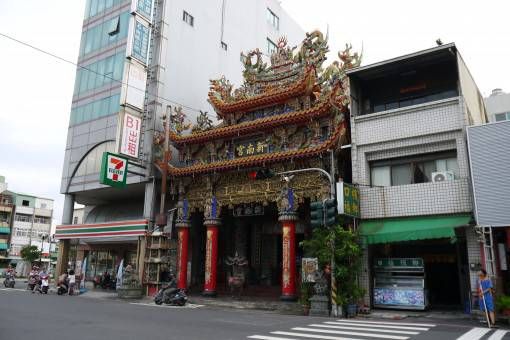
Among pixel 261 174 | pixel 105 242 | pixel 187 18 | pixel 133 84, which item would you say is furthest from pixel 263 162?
pixel 187 18

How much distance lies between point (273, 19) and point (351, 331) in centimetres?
3659

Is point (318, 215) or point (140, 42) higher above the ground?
point (140, 42)

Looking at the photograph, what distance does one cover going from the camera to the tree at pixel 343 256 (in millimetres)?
16672

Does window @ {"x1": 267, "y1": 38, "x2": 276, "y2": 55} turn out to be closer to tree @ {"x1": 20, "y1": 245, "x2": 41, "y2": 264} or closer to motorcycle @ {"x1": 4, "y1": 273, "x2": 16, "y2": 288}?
motorcycle @ {"x1": 4, "y1": 273, "x2": 16, "y2": 288}

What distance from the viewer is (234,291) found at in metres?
24.3

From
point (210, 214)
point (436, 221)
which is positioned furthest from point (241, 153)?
point (436, 221)

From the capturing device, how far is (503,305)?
13.9m

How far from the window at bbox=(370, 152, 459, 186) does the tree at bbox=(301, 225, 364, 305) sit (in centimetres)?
326

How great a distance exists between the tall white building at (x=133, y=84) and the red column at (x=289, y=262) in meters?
9.51

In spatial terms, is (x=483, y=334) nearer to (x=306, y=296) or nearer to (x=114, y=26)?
(x=306, y=296)

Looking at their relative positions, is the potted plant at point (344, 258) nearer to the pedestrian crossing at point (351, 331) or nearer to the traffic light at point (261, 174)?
the pedestrian crossing at point (351, 331)

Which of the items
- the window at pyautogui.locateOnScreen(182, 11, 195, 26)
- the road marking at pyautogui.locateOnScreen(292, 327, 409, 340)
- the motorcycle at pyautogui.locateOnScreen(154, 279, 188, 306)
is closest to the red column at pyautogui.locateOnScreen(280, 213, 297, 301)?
the motorcycle at pyautogui.locateOnScreen(154, 279, 188, 306)

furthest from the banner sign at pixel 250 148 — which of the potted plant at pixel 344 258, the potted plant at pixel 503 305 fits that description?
the potted plant at pixel 503 305

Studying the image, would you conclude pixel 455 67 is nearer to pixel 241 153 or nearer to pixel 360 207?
pixel 360 207
